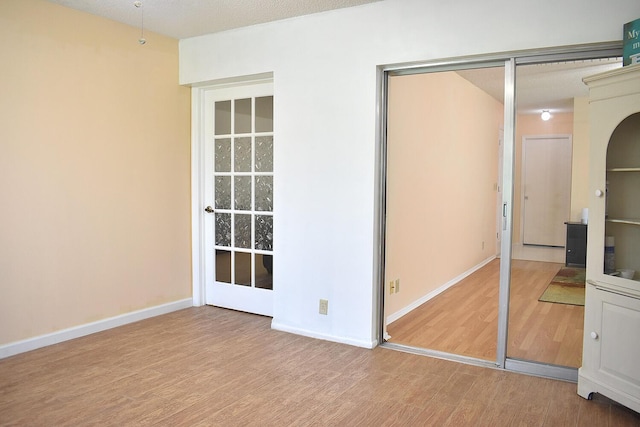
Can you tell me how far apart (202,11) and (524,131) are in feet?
8.12

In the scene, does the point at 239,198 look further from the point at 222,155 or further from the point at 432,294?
the point at 432,294

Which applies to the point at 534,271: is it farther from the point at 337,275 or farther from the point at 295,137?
the point at 295,137

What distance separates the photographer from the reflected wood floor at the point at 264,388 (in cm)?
254

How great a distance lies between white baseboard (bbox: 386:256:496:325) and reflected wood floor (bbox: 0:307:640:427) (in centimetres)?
77

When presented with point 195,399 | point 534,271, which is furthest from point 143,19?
point 534,271

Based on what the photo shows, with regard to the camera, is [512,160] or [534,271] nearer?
[512,160]

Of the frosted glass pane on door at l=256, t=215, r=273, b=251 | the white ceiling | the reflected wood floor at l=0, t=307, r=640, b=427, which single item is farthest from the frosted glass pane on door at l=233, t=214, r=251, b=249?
the white ceiling

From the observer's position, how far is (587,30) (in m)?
2.84

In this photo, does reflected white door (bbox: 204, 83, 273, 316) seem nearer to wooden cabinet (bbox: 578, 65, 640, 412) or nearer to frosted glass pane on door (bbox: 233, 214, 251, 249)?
frosted glass pane on door (bbox: 233, 214, 251, 249)

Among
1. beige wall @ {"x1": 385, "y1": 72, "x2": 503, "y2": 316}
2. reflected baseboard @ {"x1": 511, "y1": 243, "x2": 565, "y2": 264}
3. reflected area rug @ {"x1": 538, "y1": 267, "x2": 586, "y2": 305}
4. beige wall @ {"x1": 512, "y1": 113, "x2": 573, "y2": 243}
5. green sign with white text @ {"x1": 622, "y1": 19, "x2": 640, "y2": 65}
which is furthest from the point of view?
beige wall @ {"x1": 385, "y1": 72, "x2": 503, "y2": 316}

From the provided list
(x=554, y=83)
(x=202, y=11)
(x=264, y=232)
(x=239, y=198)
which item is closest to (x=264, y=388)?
(x=264, y=232)

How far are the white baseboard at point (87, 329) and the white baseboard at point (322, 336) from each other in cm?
Answer: 104

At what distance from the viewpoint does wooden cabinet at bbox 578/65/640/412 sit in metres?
2.55

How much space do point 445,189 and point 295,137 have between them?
214cm
